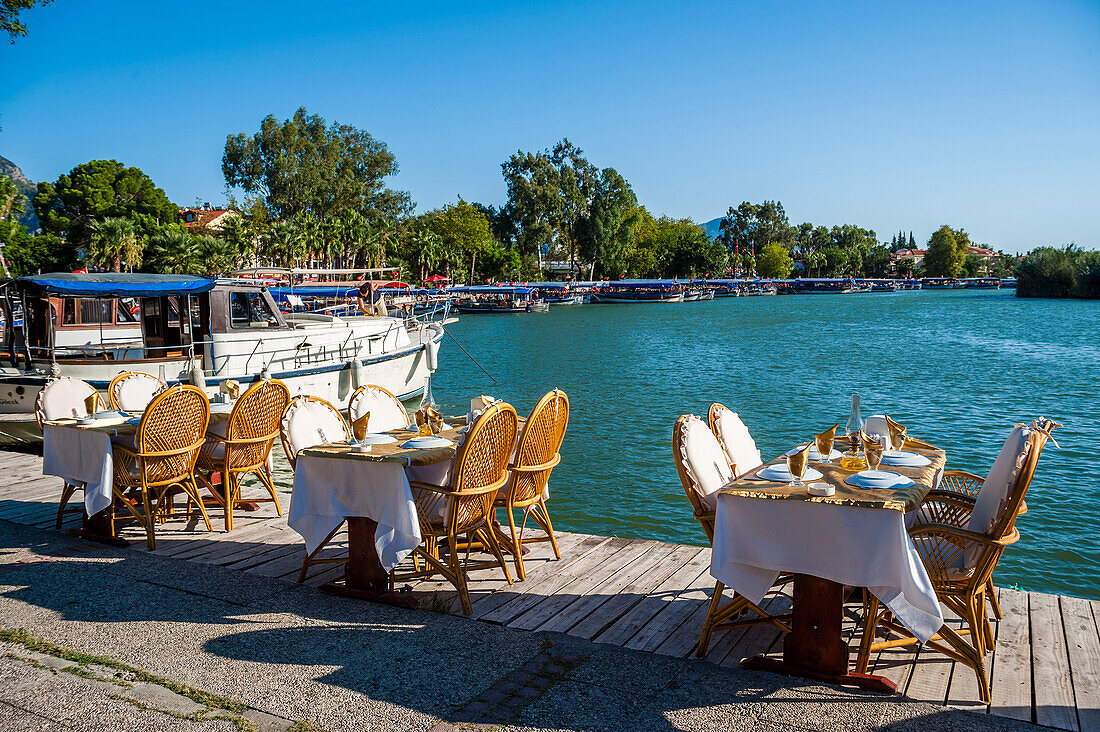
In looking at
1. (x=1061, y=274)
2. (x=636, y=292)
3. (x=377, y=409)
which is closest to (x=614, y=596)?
(x=377, y=409)

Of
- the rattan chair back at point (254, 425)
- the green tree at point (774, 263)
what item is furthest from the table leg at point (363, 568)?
the green tree at point (774, 263)

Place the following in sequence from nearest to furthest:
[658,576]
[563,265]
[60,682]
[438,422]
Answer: [60,682], [658,576], [438,422], [563,265]

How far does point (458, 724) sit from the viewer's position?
3.49m

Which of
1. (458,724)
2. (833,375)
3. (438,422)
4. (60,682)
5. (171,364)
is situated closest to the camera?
(458,724)

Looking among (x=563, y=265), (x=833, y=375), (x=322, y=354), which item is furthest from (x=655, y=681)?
(x=563, y=265)

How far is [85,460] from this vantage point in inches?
253

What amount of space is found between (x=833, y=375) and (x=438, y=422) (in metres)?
26.7

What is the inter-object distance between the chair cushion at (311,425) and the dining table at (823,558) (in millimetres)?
3285

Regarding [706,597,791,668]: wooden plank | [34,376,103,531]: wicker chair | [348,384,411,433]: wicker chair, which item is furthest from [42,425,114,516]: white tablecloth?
[706,597,791,668]: wooden plank

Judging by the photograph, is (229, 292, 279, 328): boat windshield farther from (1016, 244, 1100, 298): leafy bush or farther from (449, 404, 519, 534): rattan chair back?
(1016, 244, 1100, 298): leafy bush

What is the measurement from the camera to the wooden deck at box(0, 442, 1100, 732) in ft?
12.4

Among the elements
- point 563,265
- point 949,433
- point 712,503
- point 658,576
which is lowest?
point 949,433

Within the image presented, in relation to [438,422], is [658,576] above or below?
below

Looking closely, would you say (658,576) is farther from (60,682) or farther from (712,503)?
(60,682)
